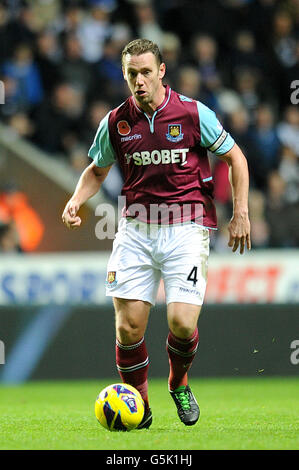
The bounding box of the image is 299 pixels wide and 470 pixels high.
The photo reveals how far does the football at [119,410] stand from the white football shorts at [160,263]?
611 millimetres

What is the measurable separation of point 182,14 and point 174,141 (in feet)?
26.3

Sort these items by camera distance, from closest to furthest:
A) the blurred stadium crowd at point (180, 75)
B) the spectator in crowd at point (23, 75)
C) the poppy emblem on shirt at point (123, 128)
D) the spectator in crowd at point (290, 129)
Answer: the poppy emblem on shirt at point (123, 128) → the blurred stadium crowd at point (180, 75) → the spectator in crowd at point (23, 75) → the spectator in crowd at point (290, 129)

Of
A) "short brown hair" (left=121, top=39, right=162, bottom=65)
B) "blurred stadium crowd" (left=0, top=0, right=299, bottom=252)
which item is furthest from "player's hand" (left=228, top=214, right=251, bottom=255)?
"blurred stadium crowd" (left=0, top=0, right=299, bottom=252)

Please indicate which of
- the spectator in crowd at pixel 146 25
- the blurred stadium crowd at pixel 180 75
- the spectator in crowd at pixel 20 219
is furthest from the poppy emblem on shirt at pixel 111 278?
the spectator in crowd at pixel 146 25

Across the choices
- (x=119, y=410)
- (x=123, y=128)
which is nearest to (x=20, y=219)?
(x=123, y=128)

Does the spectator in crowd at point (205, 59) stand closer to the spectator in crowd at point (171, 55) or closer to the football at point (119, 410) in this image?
the spectator in crowd at point (171, 55)

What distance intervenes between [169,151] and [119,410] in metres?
1.59

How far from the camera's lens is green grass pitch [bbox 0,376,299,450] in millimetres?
4859

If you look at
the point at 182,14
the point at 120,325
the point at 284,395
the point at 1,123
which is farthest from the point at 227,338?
the point at 182,14

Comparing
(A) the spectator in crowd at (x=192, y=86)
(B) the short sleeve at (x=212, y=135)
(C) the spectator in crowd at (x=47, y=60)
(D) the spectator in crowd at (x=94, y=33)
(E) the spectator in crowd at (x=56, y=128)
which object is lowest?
(E) the spectator in crowd at (x=56, y=128)

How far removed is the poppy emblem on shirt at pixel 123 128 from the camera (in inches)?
233

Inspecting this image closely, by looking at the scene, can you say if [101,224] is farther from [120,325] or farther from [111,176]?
[120,325]

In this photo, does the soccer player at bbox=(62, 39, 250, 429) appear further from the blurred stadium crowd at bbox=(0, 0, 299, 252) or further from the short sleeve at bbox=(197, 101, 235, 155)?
the blurred stadium crowd at bbox=(0, 0, 299, 252)
